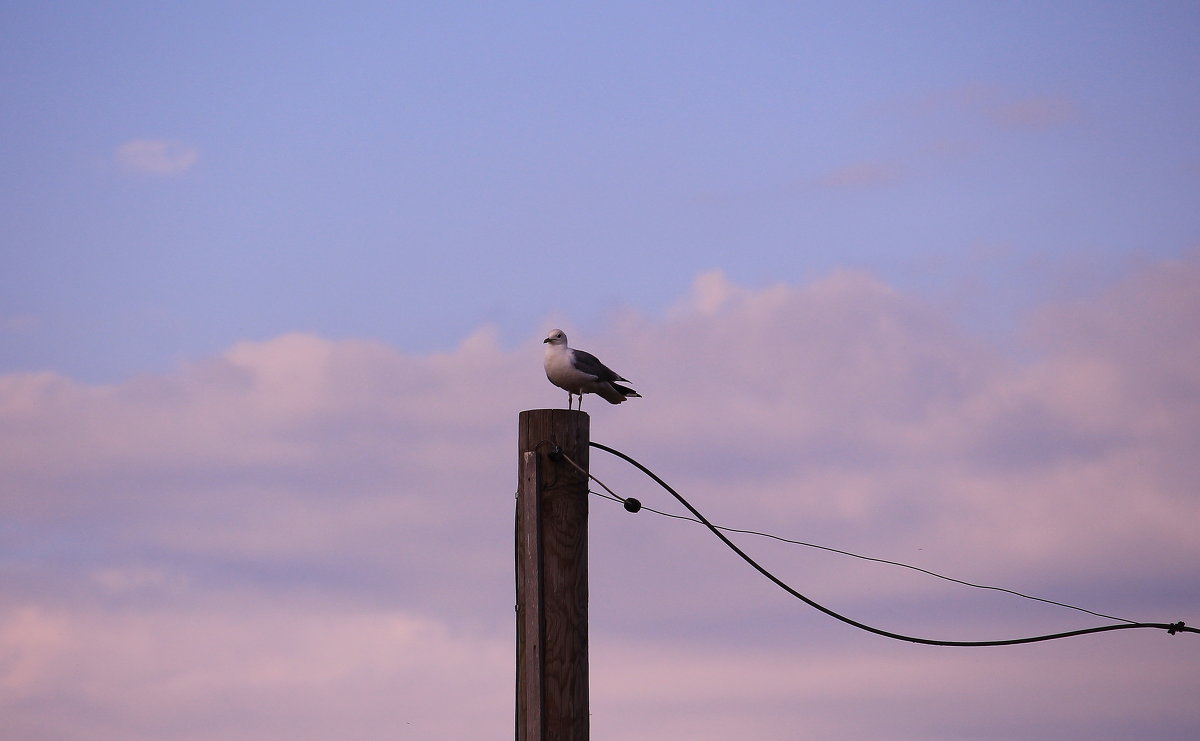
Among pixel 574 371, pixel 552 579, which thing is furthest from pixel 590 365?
pixel 552 579

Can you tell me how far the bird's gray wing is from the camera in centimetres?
1268

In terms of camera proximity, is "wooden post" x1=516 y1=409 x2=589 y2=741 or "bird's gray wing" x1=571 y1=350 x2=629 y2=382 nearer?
"wooden post" x1=516 y1=409 x2=589 y2=741

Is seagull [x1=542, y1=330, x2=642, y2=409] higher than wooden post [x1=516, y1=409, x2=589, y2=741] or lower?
higher

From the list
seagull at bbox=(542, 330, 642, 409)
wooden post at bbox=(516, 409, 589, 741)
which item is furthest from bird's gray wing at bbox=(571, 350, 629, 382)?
wooden post at bbox=(516, 409, 589, 741)

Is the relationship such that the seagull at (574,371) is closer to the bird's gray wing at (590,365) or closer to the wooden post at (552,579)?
the bird's gray wing at (590,365)

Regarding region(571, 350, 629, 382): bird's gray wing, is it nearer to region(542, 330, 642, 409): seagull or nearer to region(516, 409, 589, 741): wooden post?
region(542, 330, 642, 409): seagull

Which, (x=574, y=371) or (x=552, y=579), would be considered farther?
(x=574, y=371)


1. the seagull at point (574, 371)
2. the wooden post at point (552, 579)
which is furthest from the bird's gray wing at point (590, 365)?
the wooden post at point (552, 579)

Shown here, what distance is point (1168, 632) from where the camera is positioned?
24.6 feet

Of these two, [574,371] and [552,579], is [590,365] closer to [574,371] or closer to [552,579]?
[574,371]

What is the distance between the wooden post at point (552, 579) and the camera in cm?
636

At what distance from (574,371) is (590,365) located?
30 cm

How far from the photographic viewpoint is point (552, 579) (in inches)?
257

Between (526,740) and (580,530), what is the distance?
109cm
